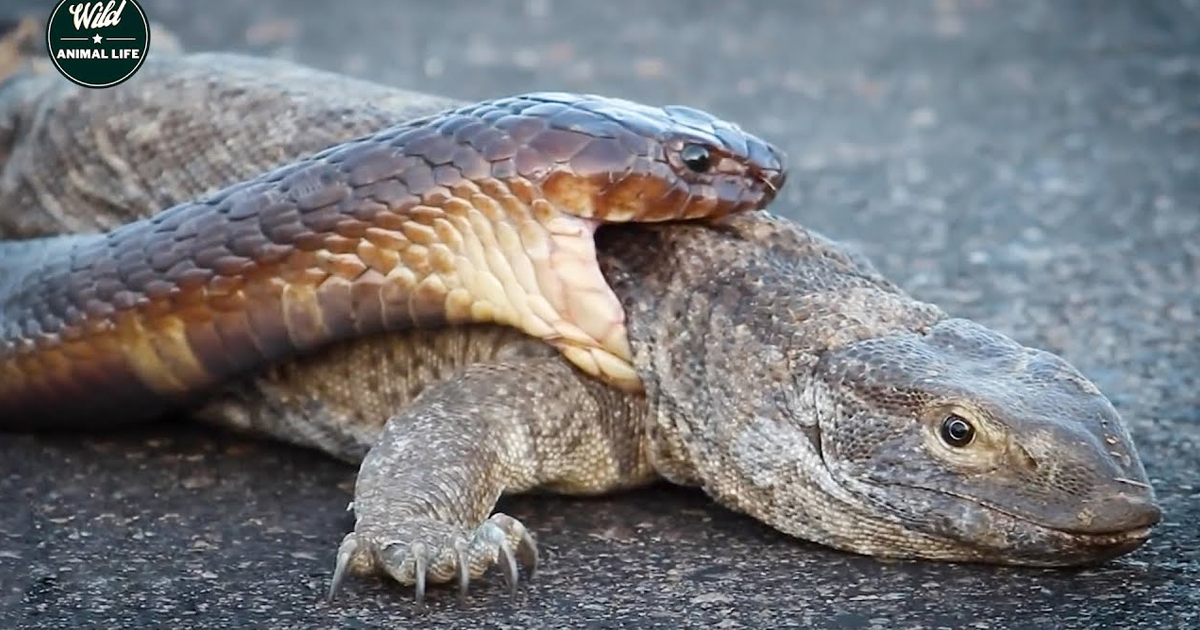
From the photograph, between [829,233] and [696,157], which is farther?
[829,233]

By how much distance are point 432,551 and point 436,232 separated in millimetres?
688

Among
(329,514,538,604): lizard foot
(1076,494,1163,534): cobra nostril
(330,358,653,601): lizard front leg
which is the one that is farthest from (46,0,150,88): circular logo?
(1076,494,1163,534): cobra nostril

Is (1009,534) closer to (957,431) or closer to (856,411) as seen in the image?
(957,431)

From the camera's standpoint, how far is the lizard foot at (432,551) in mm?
3129

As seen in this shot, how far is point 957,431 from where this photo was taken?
3197 millimetres

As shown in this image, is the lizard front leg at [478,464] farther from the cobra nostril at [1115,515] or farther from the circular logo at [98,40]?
the circular logo at [98,40]

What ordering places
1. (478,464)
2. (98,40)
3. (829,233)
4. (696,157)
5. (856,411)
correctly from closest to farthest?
(856,411)
(478,464)
(696,157)
(98,40)
(829,233)

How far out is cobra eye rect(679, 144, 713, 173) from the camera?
3545 mm

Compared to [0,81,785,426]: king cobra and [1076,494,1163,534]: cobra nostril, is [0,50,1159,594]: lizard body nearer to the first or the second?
[1076,494,1163,534]: cobra nostril

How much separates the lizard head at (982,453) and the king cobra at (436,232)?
0.46 metres

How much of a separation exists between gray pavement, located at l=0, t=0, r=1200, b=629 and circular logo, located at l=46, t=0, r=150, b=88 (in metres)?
1.10

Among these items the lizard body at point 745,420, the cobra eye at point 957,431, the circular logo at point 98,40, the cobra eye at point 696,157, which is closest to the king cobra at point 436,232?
the cobra eye at point 696,157

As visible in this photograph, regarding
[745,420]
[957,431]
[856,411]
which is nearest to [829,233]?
[745,420]

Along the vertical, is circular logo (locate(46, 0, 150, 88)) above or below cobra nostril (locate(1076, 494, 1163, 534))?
above
